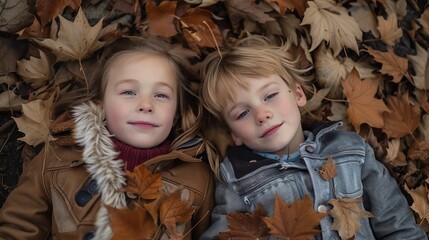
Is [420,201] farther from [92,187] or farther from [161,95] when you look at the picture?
[92,187]

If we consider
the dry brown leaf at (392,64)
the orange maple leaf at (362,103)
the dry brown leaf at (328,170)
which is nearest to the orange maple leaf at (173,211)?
the dry brown leaf at (328,170)

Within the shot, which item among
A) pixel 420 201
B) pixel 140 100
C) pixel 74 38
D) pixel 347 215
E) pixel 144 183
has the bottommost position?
pixel 420 201

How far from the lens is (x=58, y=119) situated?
8.44 feet

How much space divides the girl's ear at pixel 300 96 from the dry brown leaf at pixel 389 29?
563mm

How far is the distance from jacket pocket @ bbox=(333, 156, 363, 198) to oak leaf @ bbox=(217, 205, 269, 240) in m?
0.37

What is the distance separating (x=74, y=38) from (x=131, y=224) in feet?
3.22

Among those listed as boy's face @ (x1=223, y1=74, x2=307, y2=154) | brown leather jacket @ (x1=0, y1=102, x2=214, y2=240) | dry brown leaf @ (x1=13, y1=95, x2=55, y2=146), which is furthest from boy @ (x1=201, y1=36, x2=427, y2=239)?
dry brown leaf @ (x1=13, y1=95, x2=55, y2=146)

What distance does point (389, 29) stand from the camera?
112 inches

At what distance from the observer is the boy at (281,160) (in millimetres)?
2441

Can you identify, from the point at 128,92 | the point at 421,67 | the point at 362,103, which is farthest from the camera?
the point at 421,67

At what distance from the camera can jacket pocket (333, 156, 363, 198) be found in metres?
2.43

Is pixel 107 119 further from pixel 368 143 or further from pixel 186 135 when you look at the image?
pixel 368 143

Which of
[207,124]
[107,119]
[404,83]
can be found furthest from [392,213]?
[107,119]

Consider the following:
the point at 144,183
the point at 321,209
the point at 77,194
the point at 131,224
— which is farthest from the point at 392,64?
the point at 77,194
